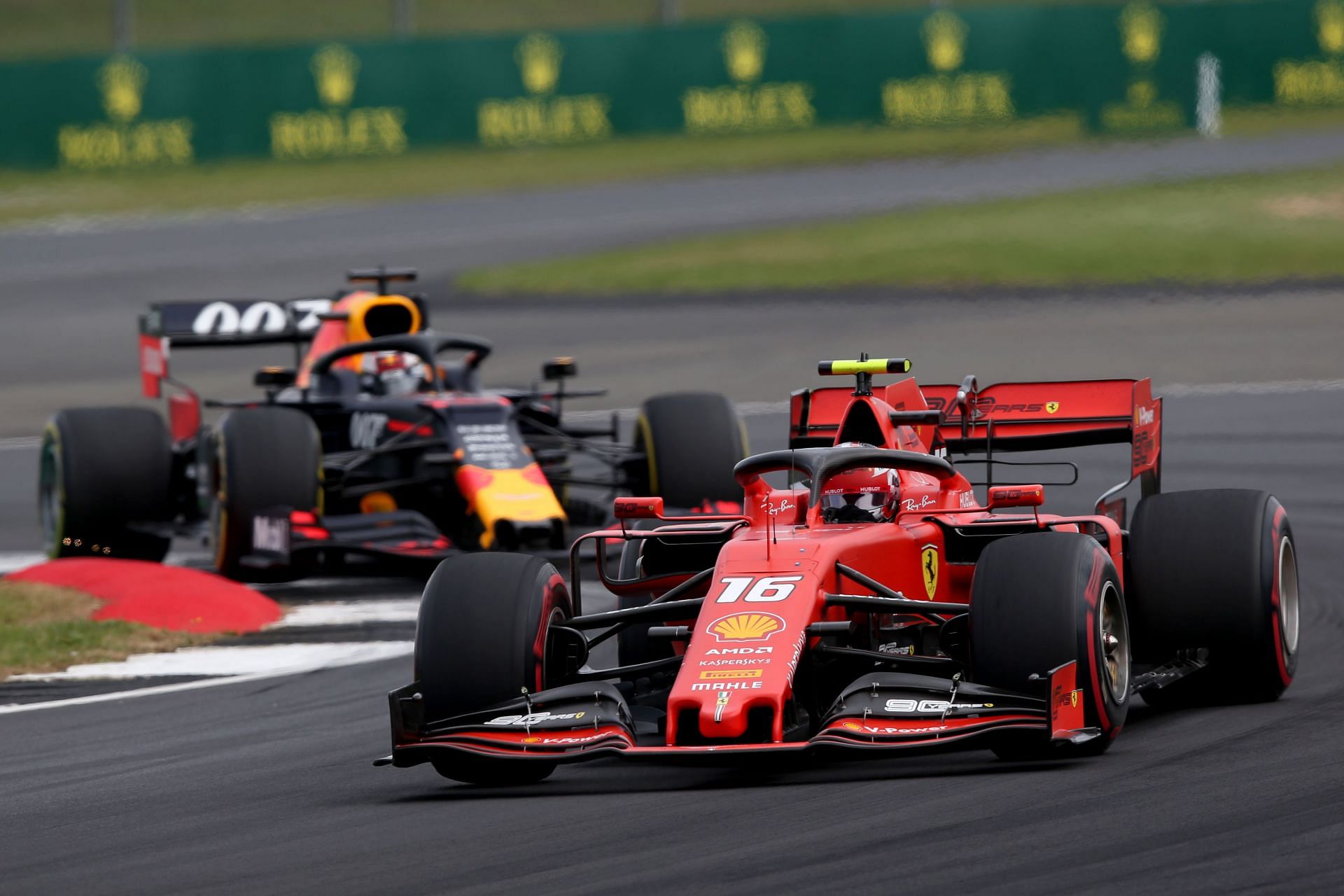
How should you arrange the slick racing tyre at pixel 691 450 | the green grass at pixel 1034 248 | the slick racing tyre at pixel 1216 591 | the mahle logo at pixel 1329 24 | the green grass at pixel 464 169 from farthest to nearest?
the green grass at pixel 464 169
the mahle logo at pixel 1329 24
the green grass at pixel 1034 248
the slick racing tyre at pixel 691 450
the slick racing tyre at pixel 1216 591

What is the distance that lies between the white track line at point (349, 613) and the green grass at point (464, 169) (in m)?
27.5

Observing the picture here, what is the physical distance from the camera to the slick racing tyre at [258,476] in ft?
48.3

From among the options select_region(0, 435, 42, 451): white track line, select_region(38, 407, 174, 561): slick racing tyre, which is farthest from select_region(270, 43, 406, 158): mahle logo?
select_region(38, 407, 174, 561): slick racing tyre

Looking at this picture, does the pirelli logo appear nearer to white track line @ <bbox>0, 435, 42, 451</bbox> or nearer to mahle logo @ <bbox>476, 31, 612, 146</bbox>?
white track line @ <bbox>0, 435, 42, 451</bbox>

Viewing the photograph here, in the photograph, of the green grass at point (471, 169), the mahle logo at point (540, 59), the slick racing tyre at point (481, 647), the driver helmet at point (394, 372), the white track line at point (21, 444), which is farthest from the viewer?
the mahle logo at point (540, 59)

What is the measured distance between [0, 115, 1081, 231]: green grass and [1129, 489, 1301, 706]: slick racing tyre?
30.9 m

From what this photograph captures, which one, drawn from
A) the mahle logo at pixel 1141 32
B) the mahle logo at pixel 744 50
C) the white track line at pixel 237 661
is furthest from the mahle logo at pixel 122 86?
the white track line at pixel 237 661

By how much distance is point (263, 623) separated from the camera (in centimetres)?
1360

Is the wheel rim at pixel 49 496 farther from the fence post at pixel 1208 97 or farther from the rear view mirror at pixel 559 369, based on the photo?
the fence post at pixel 1208 97

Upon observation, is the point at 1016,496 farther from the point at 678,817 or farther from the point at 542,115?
the point at 542,115

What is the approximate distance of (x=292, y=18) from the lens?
65.9m

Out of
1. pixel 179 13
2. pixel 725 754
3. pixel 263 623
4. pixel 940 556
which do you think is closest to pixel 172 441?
pixel 263 623

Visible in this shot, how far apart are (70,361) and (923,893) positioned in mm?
22917

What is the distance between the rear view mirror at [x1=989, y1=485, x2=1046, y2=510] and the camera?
31.0ft
